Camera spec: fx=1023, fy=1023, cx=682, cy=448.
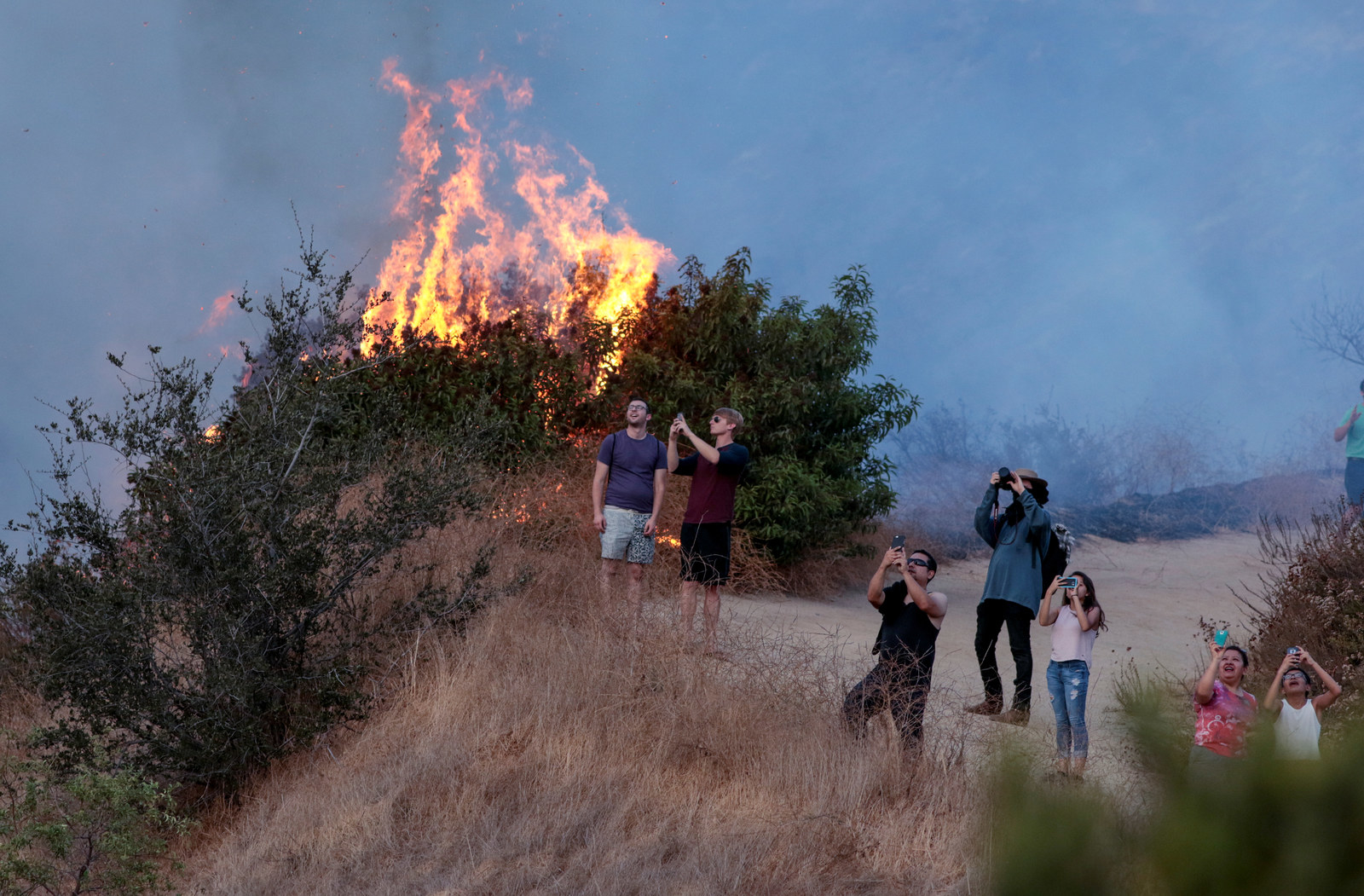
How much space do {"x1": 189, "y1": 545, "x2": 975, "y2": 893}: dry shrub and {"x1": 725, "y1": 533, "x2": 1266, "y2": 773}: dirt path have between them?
29.3 inches

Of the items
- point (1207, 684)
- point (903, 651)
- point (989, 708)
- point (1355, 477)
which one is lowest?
point (989, 708)

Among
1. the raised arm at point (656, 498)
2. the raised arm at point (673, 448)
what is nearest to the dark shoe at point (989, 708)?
the raised arm at point (656, 498)

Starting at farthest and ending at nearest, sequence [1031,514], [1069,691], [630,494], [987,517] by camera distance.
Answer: [630,494], [987,517], [1031,514], [1069,691]

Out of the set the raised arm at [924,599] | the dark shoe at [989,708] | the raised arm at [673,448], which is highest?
the raised arm at [673,448]

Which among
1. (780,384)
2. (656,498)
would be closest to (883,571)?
(656,498)

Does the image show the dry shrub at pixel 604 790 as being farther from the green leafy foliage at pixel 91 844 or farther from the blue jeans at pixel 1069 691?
the blue jeans at pixel 1069 691

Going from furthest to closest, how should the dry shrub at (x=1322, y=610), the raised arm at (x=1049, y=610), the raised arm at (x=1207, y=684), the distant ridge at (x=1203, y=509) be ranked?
the distant ridge at (x=1203, y=509)
the dry shrub at (x=1322, y=610)
the raised arm at (x=1049, y=610)
the raised arm at (x=1207, y=684)

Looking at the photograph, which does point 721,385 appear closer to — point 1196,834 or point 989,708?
point 989,708

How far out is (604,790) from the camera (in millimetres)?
4996

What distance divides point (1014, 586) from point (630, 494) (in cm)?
299

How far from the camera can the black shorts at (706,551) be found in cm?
767

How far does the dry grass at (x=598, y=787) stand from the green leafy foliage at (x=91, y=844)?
1.08ft

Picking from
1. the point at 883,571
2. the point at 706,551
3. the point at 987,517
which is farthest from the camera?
the point at 706,551

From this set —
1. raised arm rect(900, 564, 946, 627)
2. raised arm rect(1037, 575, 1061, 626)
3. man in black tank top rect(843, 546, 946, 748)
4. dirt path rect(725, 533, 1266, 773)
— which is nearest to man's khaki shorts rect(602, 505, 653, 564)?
dirt path rect(725, 533, 1266, 773)
